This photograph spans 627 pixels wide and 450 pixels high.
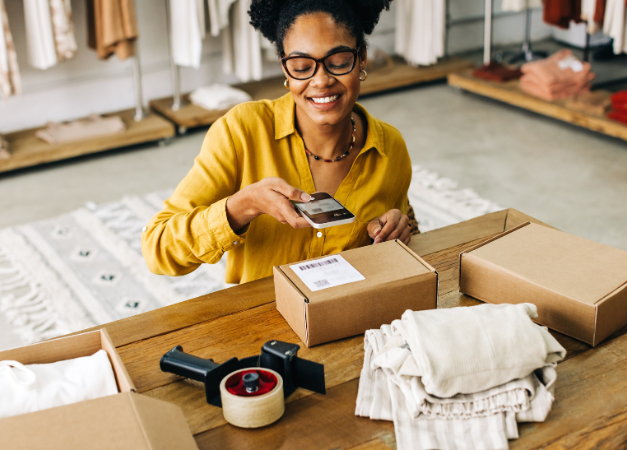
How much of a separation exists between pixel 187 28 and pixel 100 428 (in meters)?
3.57

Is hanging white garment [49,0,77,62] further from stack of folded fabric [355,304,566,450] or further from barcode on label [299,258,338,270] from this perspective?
Answer: stack of folded fabric [355,304,566,450]

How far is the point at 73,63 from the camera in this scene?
430 cm

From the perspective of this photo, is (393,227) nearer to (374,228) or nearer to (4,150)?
(374,228)

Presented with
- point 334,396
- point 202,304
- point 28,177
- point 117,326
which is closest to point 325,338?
point 334,396

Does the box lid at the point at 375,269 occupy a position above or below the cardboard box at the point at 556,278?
above

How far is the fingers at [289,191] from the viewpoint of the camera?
4.07 ft

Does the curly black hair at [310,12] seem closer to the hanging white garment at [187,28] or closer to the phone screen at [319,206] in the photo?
the phone screen at [319,206]

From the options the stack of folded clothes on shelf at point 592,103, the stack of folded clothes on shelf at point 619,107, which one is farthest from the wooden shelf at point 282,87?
the stack of folded clothes on shelf at point 619,107

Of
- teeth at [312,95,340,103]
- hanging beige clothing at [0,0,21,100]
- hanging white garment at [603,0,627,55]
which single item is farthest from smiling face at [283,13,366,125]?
hanging white garment at [603,0,627,55]

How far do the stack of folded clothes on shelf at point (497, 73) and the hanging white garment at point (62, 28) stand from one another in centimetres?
275

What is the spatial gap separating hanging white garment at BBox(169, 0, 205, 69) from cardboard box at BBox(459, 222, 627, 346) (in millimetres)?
3127

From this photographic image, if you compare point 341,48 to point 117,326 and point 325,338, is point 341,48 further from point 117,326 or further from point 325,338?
point 117,326

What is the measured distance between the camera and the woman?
4.46ft

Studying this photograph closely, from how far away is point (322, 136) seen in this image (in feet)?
5.11
